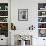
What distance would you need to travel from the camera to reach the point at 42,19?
6.45 metres

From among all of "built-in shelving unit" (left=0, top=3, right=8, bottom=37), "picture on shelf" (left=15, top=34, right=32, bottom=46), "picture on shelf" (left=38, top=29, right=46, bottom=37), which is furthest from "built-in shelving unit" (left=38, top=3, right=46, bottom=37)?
"built-in shelving unit" (left=0, top=3, right=8, bottom=37)

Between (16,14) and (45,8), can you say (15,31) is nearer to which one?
(16,14)

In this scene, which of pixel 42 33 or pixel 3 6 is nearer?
pixel 42 33

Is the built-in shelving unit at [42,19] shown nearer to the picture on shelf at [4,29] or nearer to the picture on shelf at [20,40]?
the picture on shelf at [20,40]

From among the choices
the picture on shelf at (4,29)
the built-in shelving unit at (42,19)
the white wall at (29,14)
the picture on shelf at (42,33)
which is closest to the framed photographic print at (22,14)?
the white wall at (29,14)

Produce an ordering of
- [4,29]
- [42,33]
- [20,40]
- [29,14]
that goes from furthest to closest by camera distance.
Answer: [4,29] → [42,33] → [29,14] → [20,40]

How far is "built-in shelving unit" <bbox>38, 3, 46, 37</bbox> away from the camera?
640cm

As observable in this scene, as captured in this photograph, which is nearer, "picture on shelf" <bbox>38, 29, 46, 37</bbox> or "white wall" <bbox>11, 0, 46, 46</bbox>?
"white wall" <bbox>11, 0, 46, 46</bbox>

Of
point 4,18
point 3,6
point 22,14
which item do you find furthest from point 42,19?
point 3,6

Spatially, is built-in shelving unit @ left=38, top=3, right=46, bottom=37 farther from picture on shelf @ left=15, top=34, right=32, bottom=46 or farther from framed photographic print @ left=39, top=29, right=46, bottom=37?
picture on shelf @ left=15, top=34, right=32, bottom=46

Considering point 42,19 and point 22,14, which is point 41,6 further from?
point 22,14

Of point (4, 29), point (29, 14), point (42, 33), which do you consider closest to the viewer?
point (29, 14)

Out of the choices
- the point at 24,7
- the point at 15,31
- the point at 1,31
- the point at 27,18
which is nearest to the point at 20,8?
the point at 24,7

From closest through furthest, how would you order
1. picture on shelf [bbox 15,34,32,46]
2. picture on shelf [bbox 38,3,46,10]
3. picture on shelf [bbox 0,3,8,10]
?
picture on shelf [bbox 15,34,32,46] < picture on shelf [bbox 38,3,46,10] < picture on shelf [bbox 0,3,8,10]
